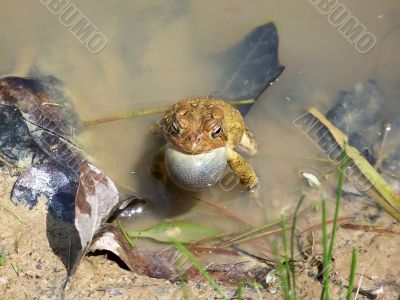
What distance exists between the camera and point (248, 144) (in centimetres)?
551

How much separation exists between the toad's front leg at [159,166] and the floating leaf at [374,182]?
5.26 feet

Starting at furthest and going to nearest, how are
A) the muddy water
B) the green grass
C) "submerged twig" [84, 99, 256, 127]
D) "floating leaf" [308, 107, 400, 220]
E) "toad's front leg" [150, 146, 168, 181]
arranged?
"submerged twig" [84, 99, 256, 127] → the muddy water → "toad's front leg" [150, 146, 168, 181] → "floating leaf" [308, 107, 400, 220] → the green grass

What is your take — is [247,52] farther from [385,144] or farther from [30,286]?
[30,286]

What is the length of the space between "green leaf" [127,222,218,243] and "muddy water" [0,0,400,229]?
27 centimetres

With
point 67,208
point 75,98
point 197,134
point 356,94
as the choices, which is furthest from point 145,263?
point 356,94

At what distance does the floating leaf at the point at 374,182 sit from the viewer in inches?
194

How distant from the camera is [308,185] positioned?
209 inches

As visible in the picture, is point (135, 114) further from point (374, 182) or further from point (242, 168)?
point (374, 182)

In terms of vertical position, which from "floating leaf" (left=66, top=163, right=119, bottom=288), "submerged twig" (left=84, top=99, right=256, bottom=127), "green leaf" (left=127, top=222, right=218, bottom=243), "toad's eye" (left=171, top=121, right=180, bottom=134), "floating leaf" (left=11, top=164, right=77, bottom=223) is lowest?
"green leaf" (left=127, top=222, right=218, bottom=243)

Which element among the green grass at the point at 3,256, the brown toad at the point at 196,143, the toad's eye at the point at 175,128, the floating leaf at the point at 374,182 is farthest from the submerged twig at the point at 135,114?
the green grass at the point at 3,256

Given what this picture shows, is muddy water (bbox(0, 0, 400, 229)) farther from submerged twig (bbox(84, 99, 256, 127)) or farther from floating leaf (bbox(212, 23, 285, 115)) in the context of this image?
floating leaf (bbox(212, 23, 285, 115))

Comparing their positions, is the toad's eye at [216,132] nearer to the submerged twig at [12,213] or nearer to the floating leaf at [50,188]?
the floating leaf at [50,188]

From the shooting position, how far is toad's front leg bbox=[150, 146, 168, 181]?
518 centimetres

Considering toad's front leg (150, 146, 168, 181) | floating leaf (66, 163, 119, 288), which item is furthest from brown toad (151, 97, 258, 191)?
floating leaf (66, 163, 119, 288)
